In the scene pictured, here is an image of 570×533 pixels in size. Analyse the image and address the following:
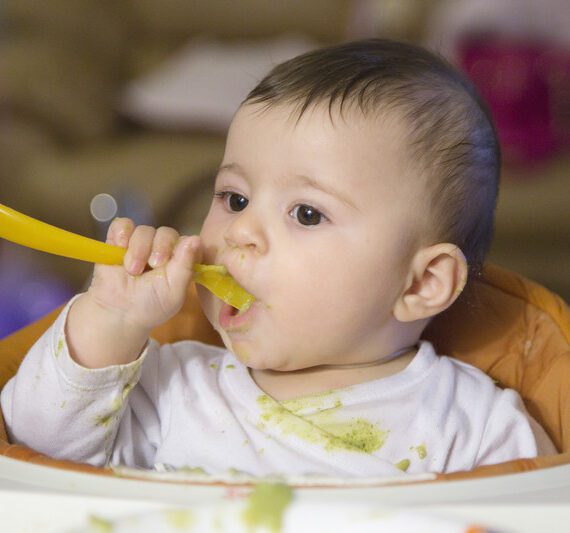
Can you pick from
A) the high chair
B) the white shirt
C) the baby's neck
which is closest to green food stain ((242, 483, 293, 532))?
the white shirt

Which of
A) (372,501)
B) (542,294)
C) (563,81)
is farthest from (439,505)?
(563,81)

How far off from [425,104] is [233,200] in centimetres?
23

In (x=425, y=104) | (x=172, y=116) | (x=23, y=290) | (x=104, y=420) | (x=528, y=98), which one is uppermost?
(x=425, y=104)

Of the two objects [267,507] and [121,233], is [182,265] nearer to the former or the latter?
[121,233]

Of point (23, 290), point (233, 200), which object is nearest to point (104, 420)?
point (233, 200)

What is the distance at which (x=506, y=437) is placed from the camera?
1.01 metres

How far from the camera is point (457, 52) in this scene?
2.50 m

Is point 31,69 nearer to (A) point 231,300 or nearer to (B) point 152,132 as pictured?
(B) point 152,132

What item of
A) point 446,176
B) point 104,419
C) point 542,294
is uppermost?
point 446,176

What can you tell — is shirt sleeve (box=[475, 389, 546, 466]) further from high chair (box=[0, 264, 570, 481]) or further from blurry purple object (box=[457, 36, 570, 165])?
blurry purple object (box=[457, 36, 570, 165])

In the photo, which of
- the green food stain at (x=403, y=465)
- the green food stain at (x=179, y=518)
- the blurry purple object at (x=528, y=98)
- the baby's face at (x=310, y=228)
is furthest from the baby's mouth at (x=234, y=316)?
the blurry purple object at (x=528, y=98)

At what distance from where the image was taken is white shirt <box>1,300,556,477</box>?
3.11ft

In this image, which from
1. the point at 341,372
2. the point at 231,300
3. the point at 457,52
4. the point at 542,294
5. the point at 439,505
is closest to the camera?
the point at 439,505

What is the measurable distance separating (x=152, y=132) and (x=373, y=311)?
176 cm
